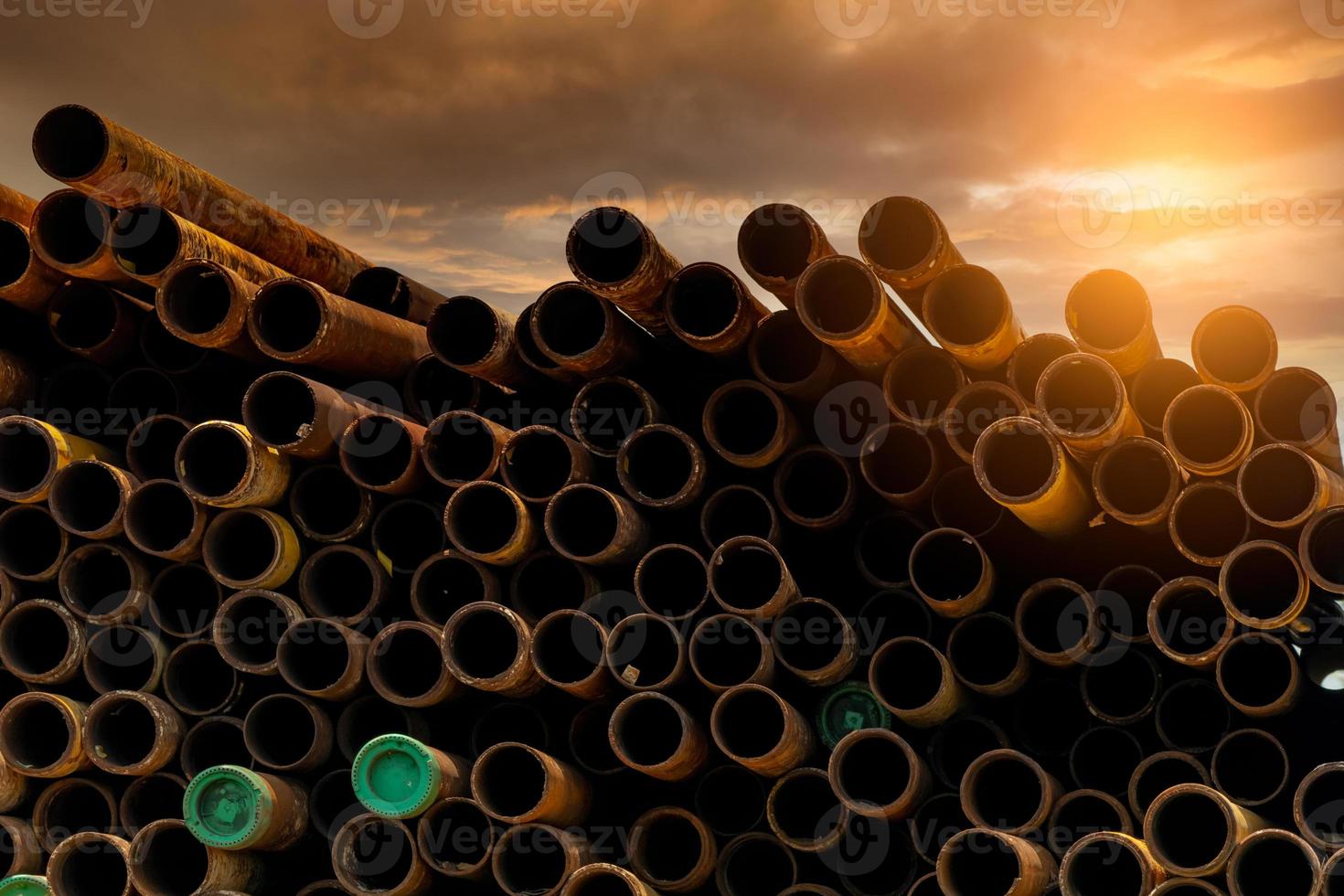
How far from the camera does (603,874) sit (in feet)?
11.7

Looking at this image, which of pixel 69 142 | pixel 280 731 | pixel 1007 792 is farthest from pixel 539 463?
pixel 69 142

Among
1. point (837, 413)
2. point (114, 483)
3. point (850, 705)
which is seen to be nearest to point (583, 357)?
point (837, 413)

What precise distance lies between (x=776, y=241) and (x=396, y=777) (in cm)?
222

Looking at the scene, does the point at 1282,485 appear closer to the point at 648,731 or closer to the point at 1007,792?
the point at 1007,792

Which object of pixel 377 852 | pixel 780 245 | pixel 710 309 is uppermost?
pixel 780 245

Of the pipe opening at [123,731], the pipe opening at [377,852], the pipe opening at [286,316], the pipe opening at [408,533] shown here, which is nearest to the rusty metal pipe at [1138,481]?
the pipe opening at [408,533]

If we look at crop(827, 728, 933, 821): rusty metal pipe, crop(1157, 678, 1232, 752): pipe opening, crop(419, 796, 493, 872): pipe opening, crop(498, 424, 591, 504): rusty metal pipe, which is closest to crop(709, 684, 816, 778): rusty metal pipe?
crop(827, 728, 933, 821): rusty metal pipe

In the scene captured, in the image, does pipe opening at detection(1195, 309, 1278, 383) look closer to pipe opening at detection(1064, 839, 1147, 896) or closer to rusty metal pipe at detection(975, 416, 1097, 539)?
rusty metal pipe at detection(975, 416, 1097, 539)

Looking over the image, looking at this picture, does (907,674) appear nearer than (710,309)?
Yes

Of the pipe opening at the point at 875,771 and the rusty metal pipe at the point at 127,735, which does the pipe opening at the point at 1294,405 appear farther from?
the rusty metal pipe at the point at 127,735

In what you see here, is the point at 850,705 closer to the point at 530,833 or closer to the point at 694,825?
the point at 694,825

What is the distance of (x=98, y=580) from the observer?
167 inches

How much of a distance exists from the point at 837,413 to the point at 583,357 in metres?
0.94

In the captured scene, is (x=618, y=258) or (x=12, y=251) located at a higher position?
(x=618, y=258)
